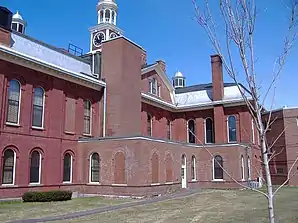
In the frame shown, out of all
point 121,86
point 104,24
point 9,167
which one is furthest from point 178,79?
point 9,167

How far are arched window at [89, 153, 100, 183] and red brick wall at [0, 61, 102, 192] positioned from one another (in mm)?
1248

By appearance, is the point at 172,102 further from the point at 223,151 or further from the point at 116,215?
the point at 116,215

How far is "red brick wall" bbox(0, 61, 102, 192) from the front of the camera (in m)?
20.6

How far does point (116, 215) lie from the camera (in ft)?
47.0

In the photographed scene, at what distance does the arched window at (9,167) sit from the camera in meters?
20.1

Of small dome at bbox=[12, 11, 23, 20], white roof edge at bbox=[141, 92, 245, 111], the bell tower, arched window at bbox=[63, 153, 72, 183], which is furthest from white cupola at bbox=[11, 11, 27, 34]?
arched window at bbox=[63, 153, 72, 183]

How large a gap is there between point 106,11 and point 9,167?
162 ft

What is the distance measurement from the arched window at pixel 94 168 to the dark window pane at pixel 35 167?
4.20 meters

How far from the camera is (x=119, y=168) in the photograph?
2331 cm

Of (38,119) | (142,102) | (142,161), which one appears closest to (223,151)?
(142,102)

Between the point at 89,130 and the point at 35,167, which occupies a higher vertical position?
the point at 89,130

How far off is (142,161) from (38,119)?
7.93 meters

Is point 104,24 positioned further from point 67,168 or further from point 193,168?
point 67,168

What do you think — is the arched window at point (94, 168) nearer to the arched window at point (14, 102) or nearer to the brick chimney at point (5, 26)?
the arched window at point (14, 102)
